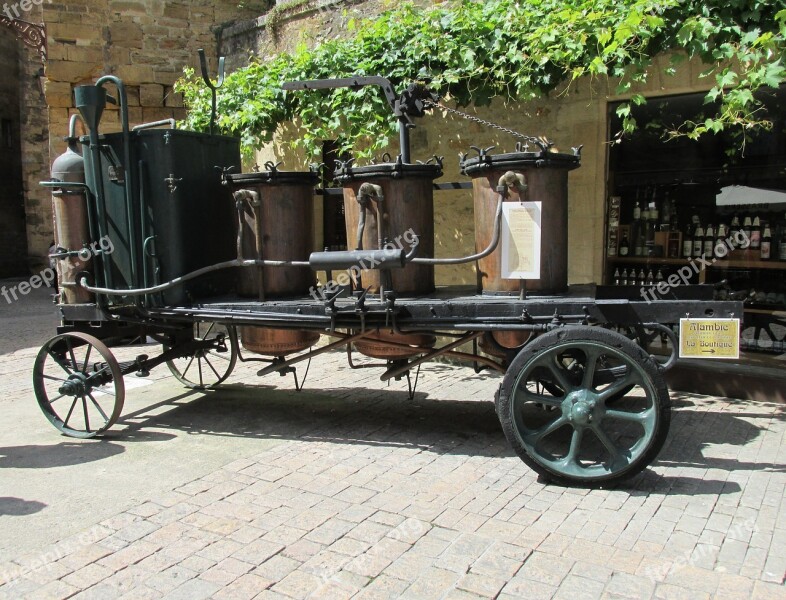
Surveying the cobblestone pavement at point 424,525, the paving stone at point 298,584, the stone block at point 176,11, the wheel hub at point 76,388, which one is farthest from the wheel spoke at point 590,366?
the stone block at point 176,11

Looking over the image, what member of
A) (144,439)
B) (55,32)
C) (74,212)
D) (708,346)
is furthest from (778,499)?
(55,32)

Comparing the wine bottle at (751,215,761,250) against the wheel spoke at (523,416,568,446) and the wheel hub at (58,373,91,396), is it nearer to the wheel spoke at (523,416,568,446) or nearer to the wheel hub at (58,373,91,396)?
the wheel spoke at (523,416,568,446)

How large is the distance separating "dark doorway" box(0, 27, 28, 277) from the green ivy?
16.0 m

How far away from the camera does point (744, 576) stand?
298 cm

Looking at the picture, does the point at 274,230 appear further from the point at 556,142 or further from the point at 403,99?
the point at 556,142

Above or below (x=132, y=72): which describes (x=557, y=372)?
below

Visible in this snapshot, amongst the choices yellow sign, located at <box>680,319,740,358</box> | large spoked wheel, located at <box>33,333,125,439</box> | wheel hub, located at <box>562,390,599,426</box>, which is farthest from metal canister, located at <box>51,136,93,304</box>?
yellow sign, located at <box>680,319,740,358</box>

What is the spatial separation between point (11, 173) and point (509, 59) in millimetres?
20588

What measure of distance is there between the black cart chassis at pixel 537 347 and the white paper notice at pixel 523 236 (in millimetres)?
188

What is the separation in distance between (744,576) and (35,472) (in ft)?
13.6

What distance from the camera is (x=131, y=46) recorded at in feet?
34.7

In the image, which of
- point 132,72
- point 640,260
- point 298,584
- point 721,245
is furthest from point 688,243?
point 132,72

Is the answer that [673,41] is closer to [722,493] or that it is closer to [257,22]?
[722,493]

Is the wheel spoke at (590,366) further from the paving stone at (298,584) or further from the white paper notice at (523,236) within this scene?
the paving stone at (298,584)
